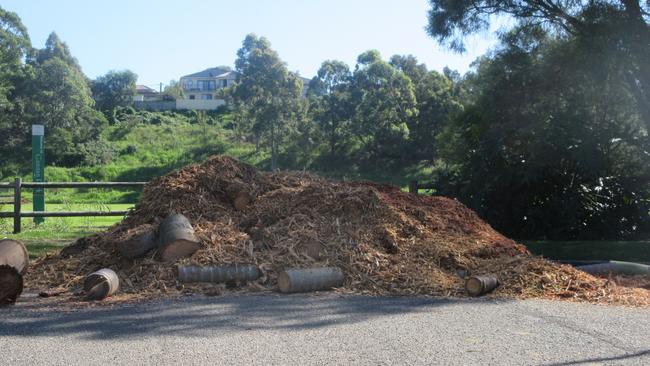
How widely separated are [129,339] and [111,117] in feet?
224

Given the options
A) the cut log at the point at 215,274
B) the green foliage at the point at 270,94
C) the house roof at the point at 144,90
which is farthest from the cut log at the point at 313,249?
the house roof at the point at 144,90

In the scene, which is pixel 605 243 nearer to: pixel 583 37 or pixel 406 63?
pixel 583 37

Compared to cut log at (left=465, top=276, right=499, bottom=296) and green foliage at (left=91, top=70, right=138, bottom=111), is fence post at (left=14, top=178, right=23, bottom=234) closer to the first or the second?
cut log at (left=465, top=276, right=499, bottom=296)

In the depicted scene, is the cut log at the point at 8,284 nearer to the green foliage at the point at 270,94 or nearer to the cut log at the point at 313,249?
the cut log at the point at 313,249

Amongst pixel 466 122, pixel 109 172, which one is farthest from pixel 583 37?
pixel 109 172

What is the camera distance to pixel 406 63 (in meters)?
61.1

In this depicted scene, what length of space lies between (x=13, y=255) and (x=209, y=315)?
137 inches

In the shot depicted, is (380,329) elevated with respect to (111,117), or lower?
lower

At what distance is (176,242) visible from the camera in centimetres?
967

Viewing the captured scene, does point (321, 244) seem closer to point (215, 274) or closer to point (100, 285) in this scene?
point (215, 274)

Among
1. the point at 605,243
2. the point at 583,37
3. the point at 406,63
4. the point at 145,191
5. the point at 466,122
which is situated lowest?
the point at 605,243

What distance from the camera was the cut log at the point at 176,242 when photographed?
31.8 feet

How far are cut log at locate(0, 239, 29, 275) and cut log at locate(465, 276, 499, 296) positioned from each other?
571 centimetres

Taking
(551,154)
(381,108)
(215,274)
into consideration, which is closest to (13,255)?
(215,274)
